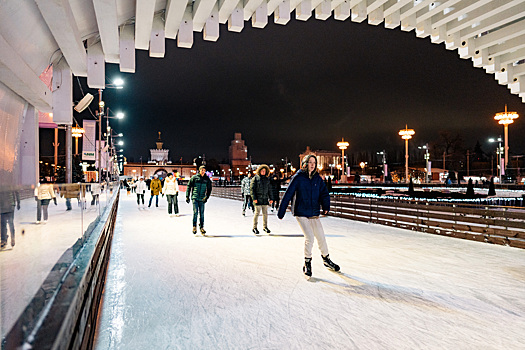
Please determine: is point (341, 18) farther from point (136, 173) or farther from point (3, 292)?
point (136, 173)

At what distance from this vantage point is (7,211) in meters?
1.24

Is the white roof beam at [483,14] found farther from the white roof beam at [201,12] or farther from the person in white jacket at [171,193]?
the person in white jacket at [171,193]

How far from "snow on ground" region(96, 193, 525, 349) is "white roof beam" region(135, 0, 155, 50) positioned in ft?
8.52

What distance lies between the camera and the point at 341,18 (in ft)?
13.0

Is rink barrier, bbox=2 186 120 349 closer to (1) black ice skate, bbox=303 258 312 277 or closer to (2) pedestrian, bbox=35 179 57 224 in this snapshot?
(2) pedestrian, bbox=35 179 57 224

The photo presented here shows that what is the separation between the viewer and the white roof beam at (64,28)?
7.78ft

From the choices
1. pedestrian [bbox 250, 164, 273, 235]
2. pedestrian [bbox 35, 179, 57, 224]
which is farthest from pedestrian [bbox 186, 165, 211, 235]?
pedestrian [bbox 35, 179, 57, 224]

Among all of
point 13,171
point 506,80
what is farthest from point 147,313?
point 506,80

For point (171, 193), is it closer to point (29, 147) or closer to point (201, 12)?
point (201, 12)

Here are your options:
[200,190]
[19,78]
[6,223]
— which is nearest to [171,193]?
[200,190]

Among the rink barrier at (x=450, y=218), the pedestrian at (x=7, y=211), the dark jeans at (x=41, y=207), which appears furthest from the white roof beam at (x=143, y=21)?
the rink barrier at (x=450, y=218)

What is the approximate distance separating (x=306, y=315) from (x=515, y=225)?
5.26m

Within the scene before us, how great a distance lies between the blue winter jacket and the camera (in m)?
4.47

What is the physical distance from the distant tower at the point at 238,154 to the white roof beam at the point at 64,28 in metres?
113
